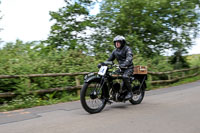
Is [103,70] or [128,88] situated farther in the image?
[128,88]

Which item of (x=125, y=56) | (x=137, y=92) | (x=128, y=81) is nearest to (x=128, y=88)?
(x=128, y=81)

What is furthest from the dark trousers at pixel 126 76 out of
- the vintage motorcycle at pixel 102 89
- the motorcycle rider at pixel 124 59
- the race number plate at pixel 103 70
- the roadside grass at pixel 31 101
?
the roadside grass at pixel 31 101

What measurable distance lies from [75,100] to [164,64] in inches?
309

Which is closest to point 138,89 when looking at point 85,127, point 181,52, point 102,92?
point 102,92

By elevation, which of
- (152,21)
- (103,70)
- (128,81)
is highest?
(152,21)

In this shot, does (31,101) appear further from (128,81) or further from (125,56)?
(125,56)

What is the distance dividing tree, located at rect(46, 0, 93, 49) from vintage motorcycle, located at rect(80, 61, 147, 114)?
22.4ft

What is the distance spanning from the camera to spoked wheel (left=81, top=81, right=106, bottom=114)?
16.6ft

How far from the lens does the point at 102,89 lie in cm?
557

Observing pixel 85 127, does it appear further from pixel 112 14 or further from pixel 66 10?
pixel 112 14

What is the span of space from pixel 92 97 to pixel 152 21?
34.8ft

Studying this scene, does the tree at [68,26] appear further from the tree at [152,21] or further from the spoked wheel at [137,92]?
the spoked wheel at [137,92]

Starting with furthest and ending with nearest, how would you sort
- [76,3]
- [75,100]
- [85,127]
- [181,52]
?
[181,52] < [76,3] < [75,100] < [85,127]

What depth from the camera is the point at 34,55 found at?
9.33 m
